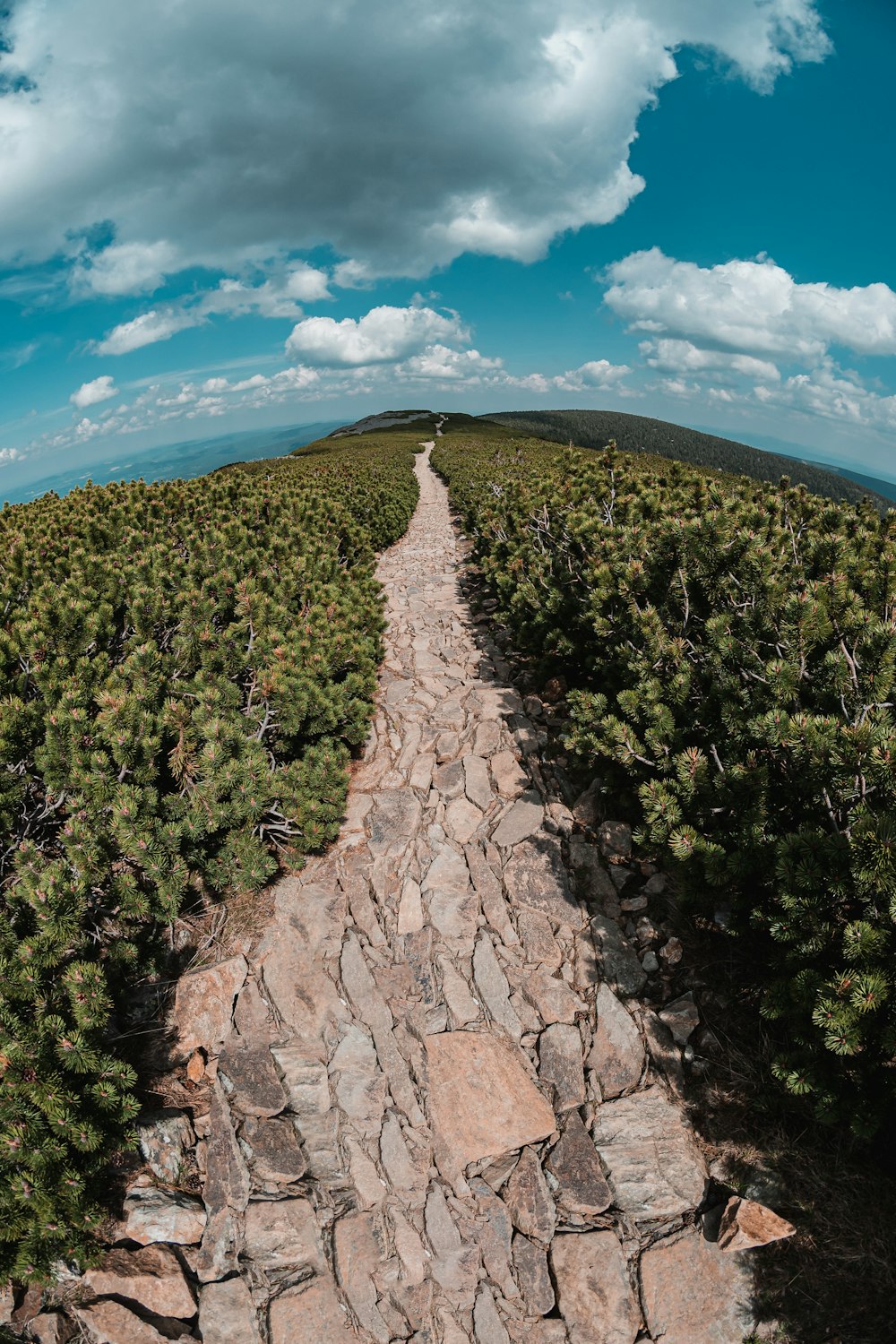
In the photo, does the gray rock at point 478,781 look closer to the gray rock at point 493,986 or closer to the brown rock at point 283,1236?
the gray rock at point 493,986

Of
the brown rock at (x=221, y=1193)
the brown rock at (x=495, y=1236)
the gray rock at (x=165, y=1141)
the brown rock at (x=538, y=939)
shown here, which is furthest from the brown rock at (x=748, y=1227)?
the gray rock at (x=165, y=1141)

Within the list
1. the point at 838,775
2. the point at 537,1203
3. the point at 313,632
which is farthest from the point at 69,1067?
the point at 838,775

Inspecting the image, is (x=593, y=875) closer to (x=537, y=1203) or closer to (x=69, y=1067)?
(x=537, y=1203)

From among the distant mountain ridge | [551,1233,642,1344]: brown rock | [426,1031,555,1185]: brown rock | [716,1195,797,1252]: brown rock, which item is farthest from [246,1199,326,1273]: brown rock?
the distant mountain ridge

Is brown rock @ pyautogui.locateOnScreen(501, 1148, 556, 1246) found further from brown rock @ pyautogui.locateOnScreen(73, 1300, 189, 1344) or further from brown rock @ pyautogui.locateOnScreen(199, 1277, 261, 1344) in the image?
brown rock @ pyautogui.locateOnScreen(73, 1300, 189, 1344)

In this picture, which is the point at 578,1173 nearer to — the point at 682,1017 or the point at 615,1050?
the point at 615,1050

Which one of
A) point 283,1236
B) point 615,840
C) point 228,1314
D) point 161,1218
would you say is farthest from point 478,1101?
point 615,840
